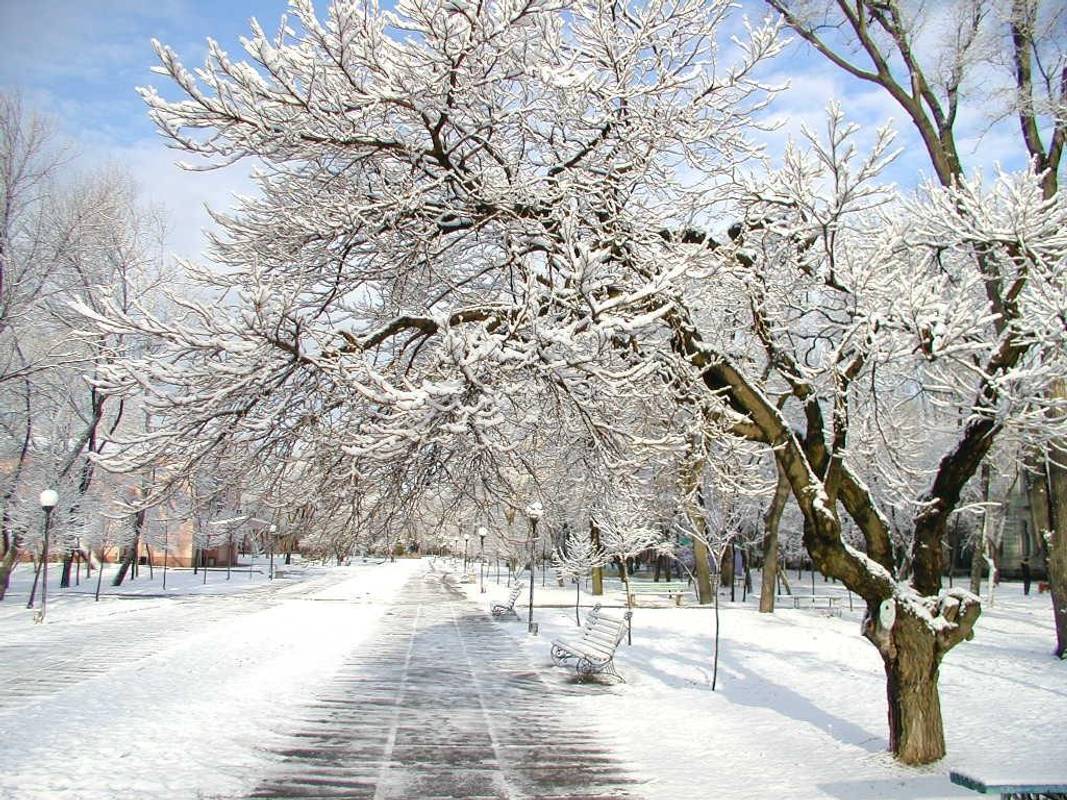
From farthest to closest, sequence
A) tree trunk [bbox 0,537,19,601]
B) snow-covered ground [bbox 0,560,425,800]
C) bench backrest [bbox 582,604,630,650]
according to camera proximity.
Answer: tree trunk [bbox 0,537,19,601] → bench backrest [bbox 582,604,630,650] → snow-covered ground [bbox 0,560,425,800]

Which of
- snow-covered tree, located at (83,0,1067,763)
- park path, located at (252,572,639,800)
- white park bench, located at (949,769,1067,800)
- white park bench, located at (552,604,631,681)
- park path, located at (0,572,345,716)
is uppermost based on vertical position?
snow-covered tree, located at (83,0,1067,763)

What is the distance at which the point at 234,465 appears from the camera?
22.6ft

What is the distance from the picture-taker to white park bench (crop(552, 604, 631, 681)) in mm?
12620

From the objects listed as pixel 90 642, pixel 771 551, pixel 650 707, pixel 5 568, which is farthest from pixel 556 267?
pixel 5 568

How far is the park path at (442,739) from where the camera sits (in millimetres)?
7023

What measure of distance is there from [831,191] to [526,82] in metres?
3.06

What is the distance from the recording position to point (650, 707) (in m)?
10.7

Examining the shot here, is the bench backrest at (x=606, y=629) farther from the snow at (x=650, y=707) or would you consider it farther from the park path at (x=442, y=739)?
the park path at (x=442, y=739)

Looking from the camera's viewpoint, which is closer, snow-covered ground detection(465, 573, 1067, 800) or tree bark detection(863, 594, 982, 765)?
snow-covered ground detection(465, 573, 1067, 800)

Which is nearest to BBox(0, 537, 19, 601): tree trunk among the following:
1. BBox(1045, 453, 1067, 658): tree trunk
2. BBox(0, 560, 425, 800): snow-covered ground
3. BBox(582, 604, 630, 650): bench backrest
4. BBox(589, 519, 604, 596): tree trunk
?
BBox(0, 560, 425, 800): snow-covered ground

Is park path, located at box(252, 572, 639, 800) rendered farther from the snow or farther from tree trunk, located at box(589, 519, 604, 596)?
tree trunk, located at box(589, 519, 604, 596)

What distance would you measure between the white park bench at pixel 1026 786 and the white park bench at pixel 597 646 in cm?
779

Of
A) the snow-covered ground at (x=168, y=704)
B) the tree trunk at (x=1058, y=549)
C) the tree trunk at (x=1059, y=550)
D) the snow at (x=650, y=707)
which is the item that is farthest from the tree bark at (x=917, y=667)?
the tree trunk at (x=1059, y=550)

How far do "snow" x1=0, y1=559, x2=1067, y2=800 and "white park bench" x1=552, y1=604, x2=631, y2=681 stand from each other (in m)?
0.34
